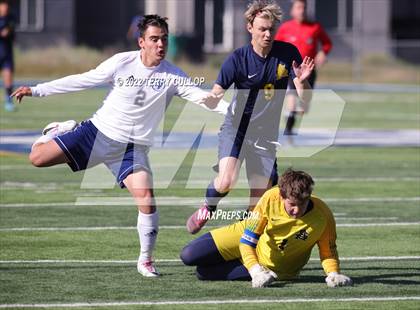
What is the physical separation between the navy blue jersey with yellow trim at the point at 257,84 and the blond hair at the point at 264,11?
25cm

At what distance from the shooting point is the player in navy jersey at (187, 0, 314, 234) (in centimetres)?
858

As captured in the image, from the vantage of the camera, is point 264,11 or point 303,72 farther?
point 264,11

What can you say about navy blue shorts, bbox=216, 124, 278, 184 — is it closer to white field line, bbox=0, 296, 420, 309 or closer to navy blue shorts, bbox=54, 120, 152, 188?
navy blue shorts, bbox=54, 120, 152, 188

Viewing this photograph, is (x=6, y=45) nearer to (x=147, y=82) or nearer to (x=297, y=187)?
(x=147, y=82)

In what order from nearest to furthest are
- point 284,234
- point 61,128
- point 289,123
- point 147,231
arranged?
point 284,234, point 147,231, point 61,128, point 289,123

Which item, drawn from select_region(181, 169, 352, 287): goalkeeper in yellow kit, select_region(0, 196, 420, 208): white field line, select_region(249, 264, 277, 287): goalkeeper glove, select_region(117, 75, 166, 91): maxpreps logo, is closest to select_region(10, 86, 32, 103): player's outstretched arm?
select_region(117, 75, 166, 91): maxpreps logo

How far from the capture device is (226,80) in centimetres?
858

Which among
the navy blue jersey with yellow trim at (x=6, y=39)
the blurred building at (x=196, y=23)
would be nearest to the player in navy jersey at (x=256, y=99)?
the navy blue jersey with yellow trim at (x=6, y=39)

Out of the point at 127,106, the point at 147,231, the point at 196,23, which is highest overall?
the point at 127,106

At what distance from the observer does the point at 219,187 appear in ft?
29.0

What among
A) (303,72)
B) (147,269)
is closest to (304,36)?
(303,72)

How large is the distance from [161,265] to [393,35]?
39.5 m

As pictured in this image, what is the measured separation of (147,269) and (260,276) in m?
0.95

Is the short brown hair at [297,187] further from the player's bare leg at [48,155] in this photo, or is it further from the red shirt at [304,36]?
the red shirt at [304,36]
